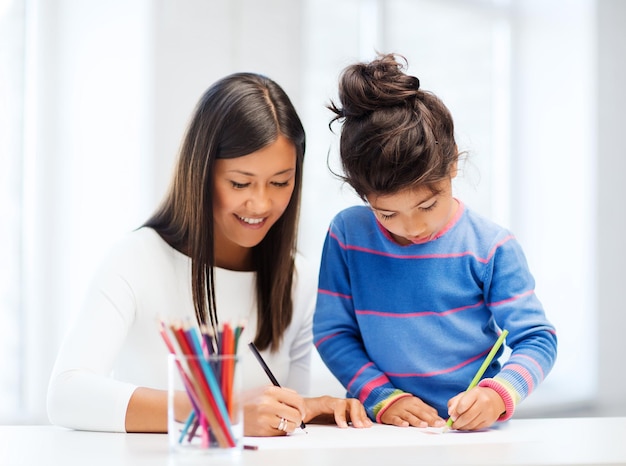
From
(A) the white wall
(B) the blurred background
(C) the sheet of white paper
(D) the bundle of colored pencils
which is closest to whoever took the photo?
(D) the bundle of colored pencils

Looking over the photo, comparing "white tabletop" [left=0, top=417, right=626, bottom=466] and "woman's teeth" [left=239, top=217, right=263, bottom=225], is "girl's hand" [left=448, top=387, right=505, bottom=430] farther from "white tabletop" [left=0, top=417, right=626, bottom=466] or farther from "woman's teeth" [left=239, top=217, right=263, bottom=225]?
"woman's teeth" [left=239, top=217, right=263, bottom=225]

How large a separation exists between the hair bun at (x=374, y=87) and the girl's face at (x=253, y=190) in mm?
143

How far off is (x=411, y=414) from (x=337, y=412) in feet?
0.41

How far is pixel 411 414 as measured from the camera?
50.7 inches

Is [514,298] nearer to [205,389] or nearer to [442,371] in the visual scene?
[442,371]

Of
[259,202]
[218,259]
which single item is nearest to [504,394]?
[259,202]

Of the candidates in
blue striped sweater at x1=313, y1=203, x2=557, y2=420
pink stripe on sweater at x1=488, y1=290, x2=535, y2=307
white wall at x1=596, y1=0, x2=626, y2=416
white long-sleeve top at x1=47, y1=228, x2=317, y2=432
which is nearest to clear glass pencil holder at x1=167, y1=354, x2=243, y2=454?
white long-sleeve top at x1=47, y1=228, x2=317, y2=432

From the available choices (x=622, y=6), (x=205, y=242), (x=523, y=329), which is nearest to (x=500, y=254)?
(x=523, y=329)

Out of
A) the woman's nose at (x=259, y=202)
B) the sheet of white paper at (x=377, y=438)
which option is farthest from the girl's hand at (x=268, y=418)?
the woman's nose at (x=259, y=202)

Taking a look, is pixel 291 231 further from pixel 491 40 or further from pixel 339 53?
pixel 491 40

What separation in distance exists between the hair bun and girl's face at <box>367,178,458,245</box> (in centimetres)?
15

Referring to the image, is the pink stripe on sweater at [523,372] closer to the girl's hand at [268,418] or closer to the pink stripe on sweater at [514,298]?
the pink stripe on sweater at [514,298]

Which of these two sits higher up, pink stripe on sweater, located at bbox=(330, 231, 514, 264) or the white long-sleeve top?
pink stripe on sweater, located at bbox=(330, 231, 514, 264)

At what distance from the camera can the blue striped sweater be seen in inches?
54.0
